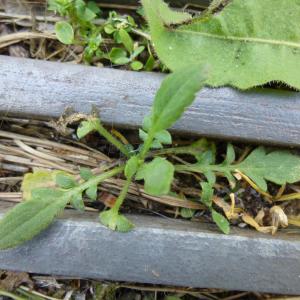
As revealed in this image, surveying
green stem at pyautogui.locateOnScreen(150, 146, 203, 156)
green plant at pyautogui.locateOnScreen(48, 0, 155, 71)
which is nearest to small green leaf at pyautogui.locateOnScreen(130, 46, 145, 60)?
green plant at pyautogui.locateOnScreen(48, 0, 155, 71)

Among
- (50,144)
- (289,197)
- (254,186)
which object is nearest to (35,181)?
(50,144)

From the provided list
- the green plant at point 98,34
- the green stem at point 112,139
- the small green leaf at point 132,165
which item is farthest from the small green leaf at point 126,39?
the small green leaf at point 132,165

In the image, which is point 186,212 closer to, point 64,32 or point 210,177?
point 210,177

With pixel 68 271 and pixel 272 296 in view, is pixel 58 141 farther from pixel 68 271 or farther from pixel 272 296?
pixel 272 296

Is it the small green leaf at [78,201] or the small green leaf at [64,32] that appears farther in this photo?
the small green leaf at [64,32]

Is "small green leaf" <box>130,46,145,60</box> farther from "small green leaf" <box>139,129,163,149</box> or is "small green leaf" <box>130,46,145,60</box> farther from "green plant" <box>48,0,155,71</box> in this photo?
"small green leaf" <box>139,129,163,149</box>

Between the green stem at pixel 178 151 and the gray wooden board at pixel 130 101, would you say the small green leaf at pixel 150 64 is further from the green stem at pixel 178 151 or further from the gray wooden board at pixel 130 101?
the green stem at pixel 178 151
